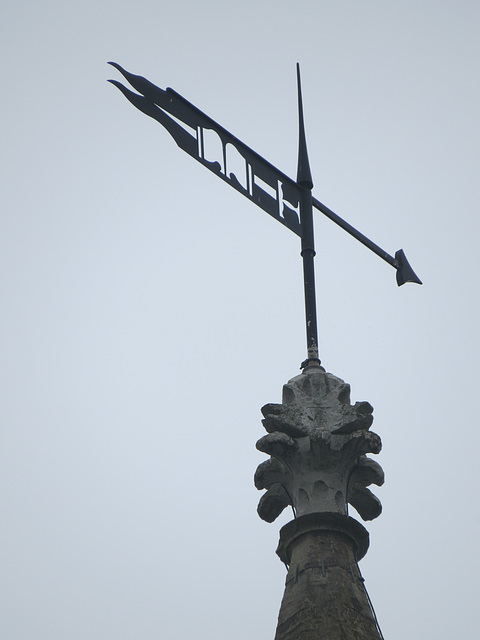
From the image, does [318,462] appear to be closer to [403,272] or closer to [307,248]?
[307,248]

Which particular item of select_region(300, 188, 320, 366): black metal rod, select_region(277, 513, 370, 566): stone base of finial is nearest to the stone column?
select_region(277, 513, 370, 566): stone base of finial

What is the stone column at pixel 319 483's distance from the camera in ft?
18.9

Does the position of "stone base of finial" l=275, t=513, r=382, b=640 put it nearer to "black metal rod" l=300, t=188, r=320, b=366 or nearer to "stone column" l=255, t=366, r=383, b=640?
"stone column" l=255, t=366, r=383, b=640

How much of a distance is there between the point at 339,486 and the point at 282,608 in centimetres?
91

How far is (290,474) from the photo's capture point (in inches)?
251

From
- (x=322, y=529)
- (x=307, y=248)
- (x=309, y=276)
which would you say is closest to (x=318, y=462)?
(x=322, y=529)

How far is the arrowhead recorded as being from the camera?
8906 millimetres

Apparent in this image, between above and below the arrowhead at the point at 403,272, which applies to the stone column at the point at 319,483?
below

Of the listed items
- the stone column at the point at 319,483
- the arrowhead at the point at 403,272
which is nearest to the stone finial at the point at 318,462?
the stone column at the point at 319,483

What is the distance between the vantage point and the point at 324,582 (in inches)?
223

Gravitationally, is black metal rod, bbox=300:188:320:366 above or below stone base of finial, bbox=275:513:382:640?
above

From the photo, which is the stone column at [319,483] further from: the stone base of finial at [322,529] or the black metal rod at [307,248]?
the black metal rod at [307,248]

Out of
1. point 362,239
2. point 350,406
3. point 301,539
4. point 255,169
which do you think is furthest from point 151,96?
point 301,539

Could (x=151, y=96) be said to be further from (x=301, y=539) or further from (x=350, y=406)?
(x=301, y=539)
